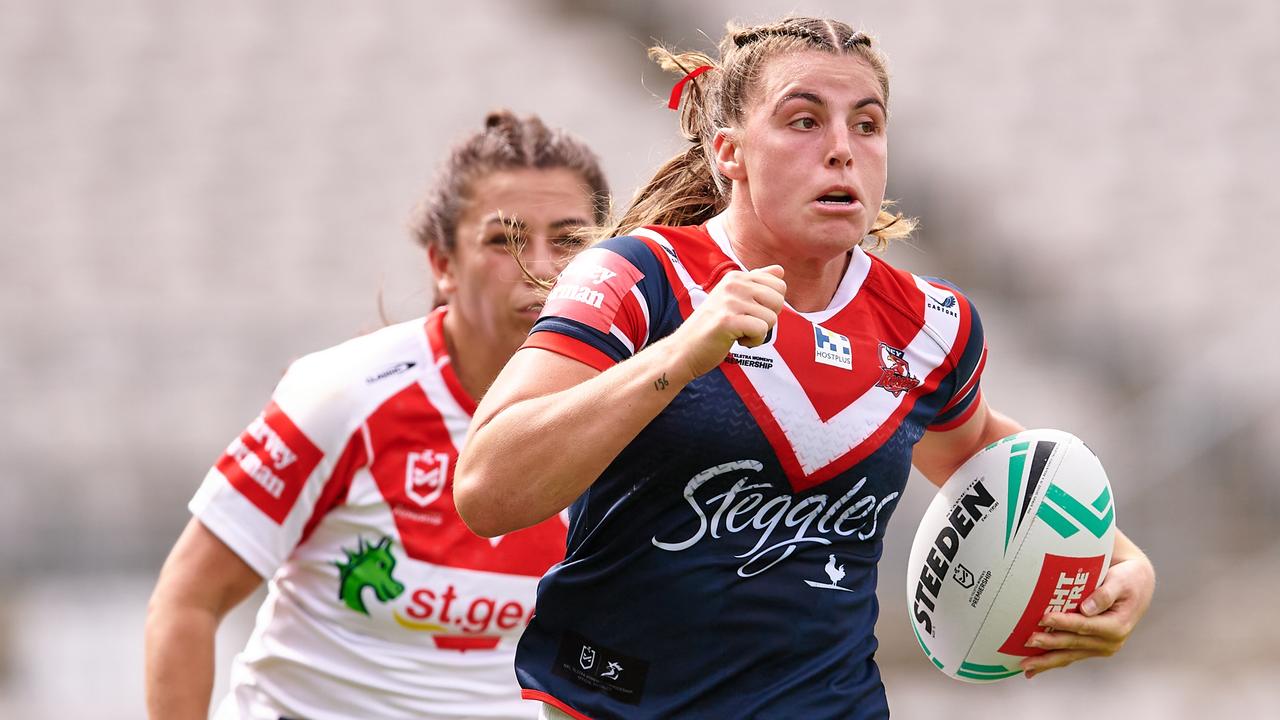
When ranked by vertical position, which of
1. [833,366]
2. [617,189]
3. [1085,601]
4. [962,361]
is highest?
[617,189]

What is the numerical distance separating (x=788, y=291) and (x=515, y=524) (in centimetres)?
67

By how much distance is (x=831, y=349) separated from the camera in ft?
8.48

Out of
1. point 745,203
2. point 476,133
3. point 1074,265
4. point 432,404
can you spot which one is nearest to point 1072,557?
point 745,203

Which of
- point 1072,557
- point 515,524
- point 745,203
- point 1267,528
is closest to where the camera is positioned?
point 515,524

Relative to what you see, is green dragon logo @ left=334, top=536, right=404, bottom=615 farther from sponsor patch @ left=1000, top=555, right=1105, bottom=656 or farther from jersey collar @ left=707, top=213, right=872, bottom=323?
sponsor patch @ left=1000, top=555, right=1105, bottom=656

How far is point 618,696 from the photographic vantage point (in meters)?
2.51

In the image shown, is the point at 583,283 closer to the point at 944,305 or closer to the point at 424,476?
the point at 944,305

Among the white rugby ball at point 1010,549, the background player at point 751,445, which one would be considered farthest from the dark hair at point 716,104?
the white rugby ball at point 1010,549

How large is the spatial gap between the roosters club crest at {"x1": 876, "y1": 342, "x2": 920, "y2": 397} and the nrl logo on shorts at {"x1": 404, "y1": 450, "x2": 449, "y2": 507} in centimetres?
128

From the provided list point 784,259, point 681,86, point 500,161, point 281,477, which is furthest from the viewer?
point 500,161

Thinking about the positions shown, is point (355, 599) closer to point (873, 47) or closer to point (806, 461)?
point (806, 461)

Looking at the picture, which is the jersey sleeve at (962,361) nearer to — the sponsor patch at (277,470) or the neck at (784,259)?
the neck at (784,259)

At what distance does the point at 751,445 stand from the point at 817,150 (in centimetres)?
51

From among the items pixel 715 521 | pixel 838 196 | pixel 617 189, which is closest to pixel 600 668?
pixel 715 521
